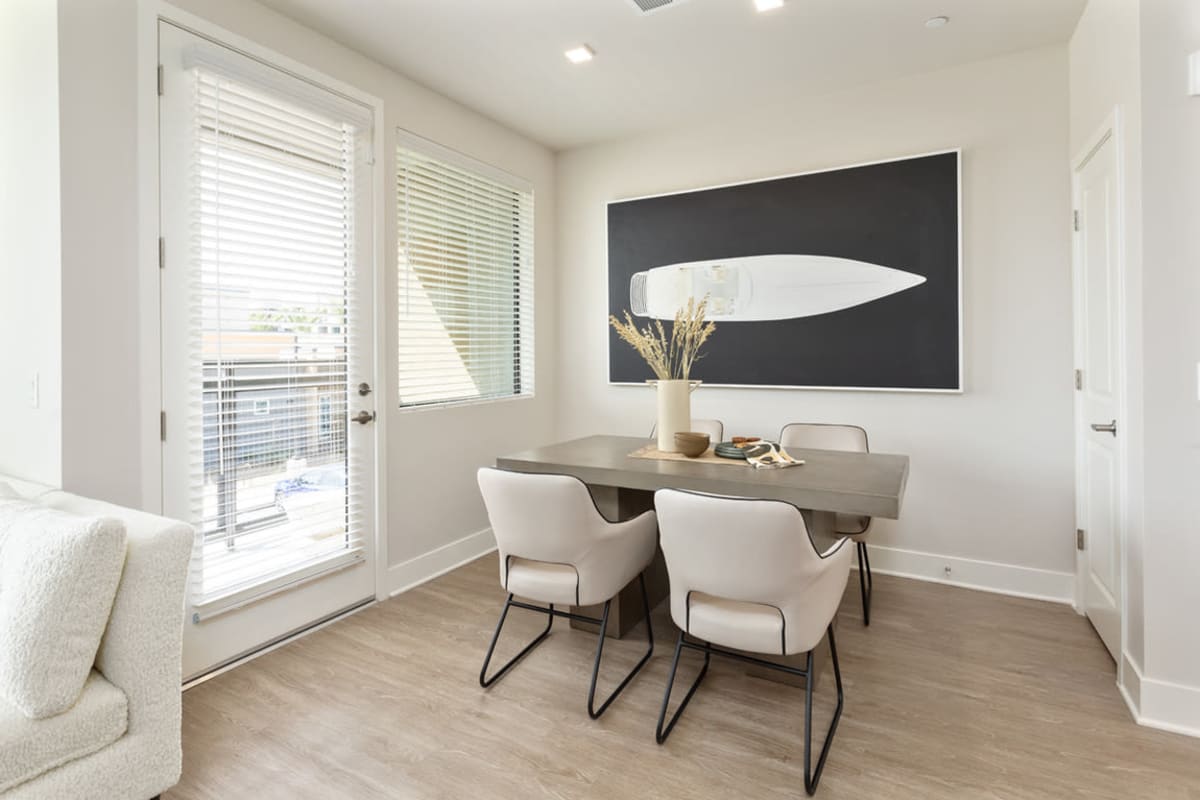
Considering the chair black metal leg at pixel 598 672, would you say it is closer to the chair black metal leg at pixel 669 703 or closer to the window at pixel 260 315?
the chair black metal leg at pixel 669 703

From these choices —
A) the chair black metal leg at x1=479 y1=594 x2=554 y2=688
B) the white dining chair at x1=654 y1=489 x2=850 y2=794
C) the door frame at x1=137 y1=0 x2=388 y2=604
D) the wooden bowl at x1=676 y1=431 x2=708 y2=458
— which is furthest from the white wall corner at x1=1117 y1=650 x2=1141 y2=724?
the door frame at x1=137 y1=0 x2=388 y2=604

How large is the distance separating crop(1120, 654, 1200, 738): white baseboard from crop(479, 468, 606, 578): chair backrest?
193 centimetres

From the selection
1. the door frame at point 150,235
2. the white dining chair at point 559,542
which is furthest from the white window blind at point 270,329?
the white dining chair at point 559,542

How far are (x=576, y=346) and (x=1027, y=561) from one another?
3.04 metres

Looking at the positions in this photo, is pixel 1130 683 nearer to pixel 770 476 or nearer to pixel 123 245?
pixel 770 476

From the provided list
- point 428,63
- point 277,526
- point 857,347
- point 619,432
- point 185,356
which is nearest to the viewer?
point 185,356

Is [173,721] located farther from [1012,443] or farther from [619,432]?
[1012,443]

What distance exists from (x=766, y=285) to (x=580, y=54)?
1.67 metres

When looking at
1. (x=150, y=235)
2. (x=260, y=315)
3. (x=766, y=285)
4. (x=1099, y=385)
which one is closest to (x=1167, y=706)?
(x=1099, y=385)

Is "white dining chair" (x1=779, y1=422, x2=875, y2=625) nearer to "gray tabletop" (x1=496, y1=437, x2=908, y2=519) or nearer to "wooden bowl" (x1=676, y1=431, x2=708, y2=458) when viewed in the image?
"gray tabletop" (x1=496, y1=437, x2=908, y2=519)

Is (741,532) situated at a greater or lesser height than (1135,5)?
lesser

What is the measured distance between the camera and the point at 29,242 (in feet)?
7.09

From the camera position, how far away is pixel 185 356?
2402 mm

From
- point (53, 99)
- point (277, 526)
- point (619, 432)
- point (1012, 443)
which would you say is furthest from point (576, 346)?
point (53, 99)
